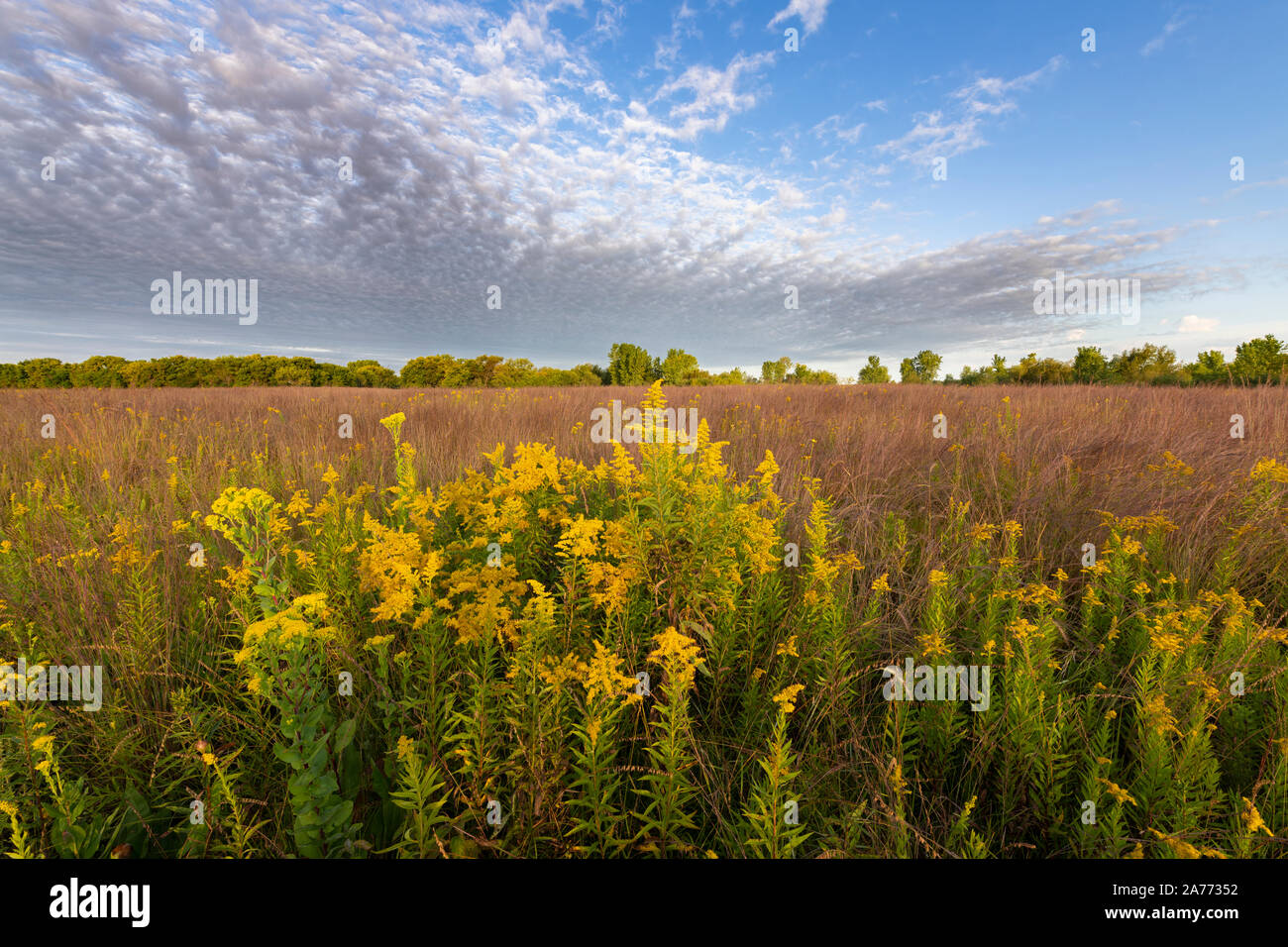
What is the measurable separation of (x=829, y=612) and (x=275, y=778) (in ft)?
7.62

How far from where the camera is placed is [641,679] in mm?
1902

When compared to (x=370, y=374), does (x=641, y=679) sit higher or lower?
lower

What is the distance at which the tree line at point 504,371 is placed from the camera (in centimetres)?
1991

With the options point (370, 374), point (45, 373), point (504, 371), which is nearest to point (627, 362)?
point (504, 371)

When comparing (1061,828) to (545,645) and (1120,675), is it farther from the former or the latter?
(545,645)

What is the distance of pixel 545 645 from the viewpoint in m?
1.99

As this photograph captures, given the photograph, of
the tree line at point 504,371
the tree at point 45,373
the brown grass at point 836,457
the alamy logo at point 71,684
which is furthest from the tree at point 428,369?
the alamy logo at point 71,684

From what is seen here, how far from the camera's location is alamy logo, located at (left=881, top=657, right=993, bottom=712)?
1.94 metres

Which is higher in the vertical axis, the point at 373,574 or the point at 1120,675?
the point at 373,574

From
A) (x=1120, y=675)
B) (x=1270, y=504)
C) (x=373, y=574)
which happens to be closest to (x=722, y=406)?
(x=1270, y=504)

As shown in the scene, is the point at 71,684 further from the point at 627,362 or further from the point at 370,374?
the point at 627,362

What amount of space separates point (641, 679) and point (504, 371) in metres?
35.6

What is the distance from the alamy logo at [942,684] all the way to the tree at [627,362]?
40.7 meters
